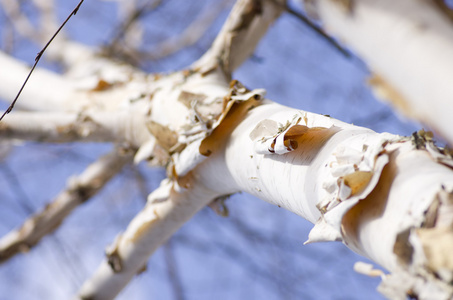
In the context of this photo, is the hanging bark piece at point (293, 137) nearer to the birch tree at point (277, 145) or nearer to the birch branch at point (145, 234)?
the birch tree at point (277, 145)

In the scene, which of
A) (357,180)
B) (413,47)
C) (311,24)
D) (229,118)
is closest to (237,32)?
(311,24)

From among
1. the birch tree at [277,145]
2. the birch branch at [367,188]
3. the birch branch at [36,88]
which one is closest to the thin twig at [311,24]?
the birch tree at [277,145]

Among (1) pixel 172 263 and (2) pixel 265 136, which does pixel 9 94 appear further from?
(2) pixel 265 136

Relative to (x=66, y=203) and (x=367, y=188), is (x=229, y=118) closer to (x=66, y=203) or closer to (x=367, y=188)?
(x=367, y=188)

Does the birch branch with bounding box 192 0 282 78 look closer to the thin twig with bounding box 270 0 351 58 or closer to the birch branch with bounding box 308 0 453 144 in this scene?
the thin twig with bounding box 270 0 351 58

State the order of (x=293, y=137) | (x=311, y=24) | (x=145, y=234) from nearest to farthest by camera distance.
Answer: (x=293, y=137)
(x=145, y=234)
(x=311, y=24)

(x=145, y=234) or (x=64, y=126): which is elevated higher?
(x=64, y=126)

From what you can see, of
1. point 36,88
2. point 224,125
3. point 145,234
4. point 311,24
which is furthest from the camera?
point 36,88
